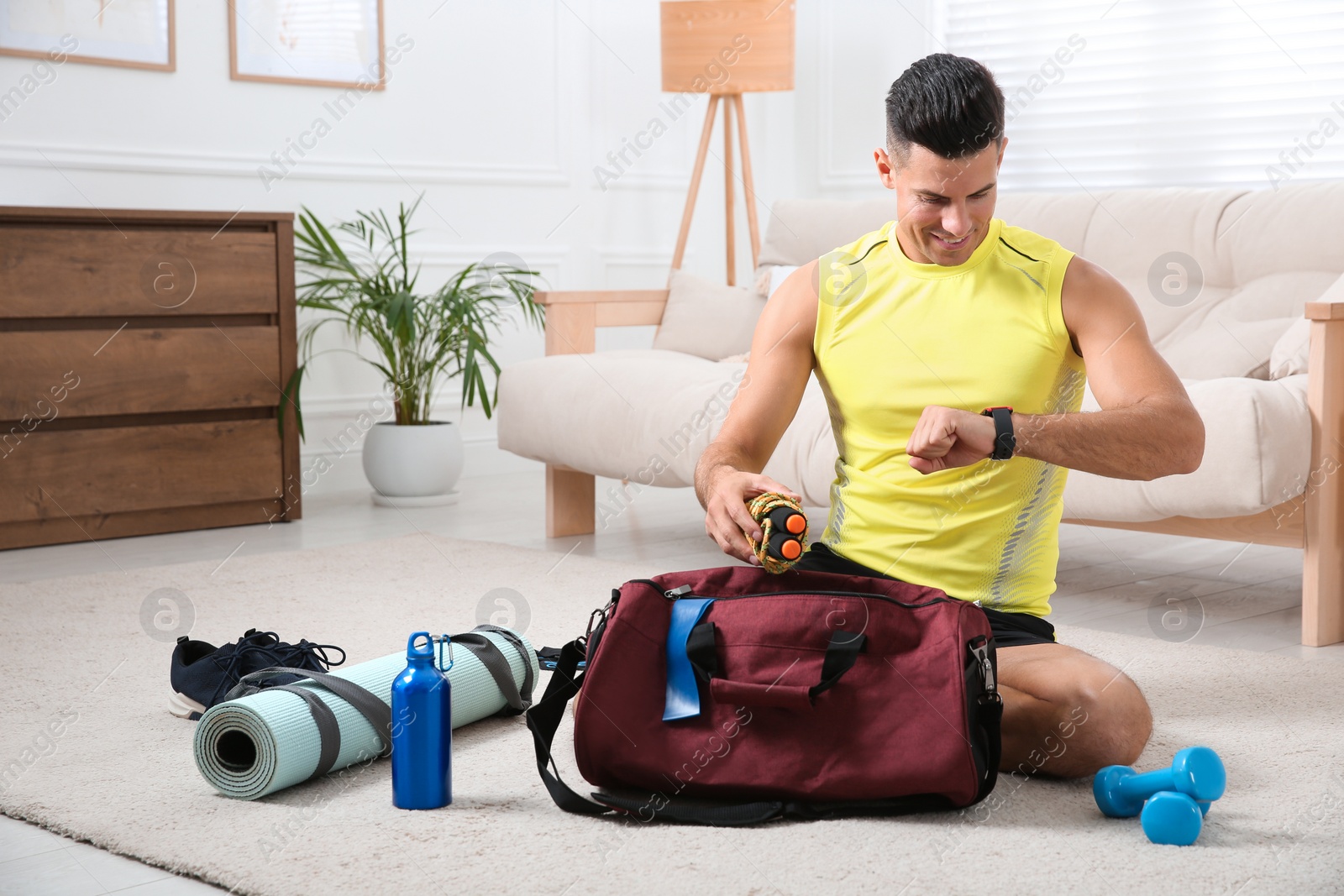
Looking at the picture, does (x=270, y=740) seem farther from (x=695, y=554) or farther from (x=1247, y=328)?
(x=1247, y=328)

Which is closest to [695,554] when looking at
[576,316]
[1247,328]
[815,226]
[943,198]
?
[576,316]

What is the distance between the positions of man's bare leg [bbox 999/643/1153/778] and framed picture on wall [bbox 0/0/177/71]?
311 centimetres

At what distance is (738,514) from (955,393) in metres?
0.37

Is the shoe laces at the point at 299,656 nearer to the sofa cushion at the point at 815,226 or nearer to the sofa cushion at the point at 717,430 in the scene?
the sofa cushion at the point at 717,430

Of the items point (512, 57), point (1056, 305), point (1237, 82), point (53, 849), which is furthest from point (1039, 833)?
point (512, 57)

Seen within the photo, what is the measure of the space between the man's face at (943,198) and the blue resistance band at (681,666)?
567 mm

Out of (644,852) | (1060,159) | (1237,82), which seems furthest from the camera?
(1060,159)

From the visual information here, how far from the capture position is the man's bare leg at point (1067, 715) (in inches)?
61.1

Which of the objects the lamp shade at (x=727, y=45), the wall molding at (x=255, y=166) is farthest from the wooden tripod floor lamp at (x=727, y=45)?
the wall molding at (x=255, y=166)

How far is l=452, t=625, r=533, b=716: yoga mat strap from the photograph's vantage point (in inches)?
73.5

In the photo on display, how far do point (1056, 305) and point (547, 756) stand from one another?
2.77ft

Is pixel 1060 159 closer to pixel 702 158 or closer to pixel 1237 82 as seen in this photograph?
pixel 1237 82

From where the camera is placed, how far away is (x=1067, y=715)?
1554mm

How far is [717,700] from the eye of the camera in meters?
1.45
